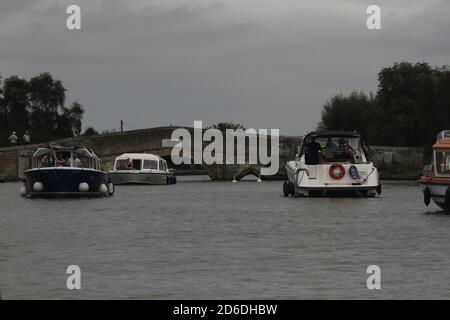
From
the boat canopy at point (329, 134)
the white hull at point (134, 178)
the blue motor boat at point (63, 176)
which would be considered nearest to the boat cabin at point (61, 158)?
the blue motor boat at point (63, 176)

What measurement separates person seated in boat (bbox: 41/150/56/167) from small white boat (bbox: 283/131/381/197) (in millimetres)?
11754

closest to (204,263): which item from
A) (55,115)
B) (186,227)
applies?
(186,227)

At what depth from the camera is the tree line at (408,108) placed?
352ft

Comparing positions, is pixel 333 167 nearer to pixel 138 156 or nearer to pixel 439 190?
pixel 439 190

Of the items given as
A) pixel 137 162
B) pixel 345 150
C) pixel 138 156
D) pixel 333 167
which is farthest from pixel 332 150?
pixel 137 162

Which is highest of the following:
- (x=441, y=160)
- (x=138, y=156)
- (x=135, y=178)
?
(x=138, y=156)

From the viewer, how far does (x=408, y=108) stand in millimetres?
112875

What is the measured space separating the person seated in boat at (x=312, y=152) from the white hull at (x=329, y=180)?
260 mm

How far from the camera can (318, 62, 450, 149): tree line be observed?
10738 centimetres

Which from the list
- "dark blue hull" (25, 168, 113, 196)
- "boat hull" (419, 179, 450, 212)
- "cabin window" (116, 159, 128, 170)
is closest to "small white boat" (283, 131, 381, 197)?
"boat hull" (419, 179, 450, 212)

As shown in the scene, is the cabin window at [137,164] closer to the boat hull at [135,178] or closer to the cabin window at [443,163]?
the boat hull at [135,178]

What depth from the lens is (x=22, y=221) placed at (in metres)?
45.2

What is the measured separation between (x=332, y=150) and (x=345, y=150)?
21.7 inches
